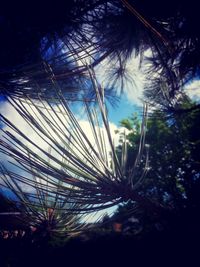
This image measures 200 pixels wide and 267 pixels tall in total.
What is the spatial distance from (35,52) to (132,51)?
1177 mm

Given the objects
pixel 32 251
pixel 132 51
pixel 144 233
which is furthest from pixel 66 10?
pixel 144 233

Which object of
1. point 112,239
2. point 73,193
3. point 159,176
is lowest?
point 112,239

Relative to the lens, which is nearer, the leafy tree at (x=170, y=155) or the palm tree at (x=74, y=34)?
the palm tree at (x=74, y=34)

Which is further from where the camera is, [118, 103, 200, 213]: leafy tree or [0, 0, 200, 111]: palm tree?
[118, 103, 200, 213]: leafy tree

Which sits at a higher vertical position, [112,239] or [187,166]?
[187,166]

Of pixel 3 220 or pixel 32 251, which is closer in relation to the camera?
pixel 3 220

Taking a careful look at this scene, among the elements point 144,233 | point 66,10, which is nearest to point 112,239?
point 144,233

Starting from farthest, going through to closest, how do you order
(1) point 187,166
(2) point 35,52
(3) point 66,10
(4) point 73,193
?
1. (1) point 187,166
2. (2) point 35,52
3. (3) point 66,10
4. (4) point 73,193

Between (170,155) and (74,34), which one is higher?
(170,155)

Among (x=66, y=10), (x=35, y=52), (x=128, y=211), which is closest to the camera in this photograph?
(x=128, y=211)

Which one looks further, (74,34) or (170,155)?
(170,155)

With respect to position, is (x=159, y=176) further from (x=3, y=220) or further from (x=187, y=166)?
(x=3, y=220)

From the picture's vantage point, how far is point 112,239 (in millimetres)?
3504

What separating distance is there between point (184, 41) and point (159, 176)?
225 inches
